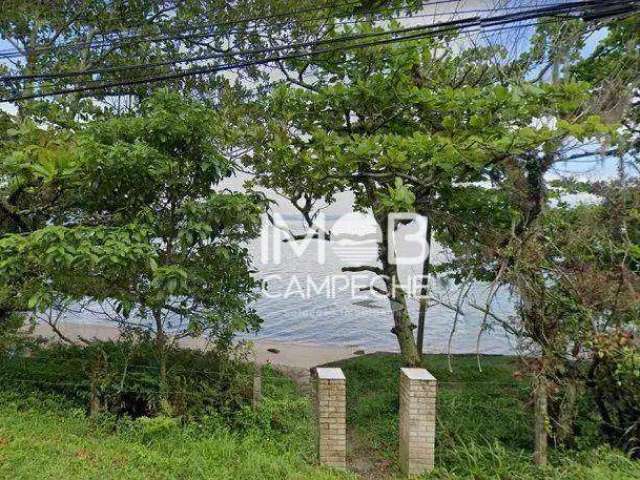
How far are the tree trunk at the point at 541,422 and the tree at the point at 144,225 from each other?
253 centimetres

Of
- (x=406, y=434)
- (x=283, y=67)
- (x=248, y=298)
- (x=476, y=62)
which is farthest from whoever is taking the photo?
(x=283, y=67)

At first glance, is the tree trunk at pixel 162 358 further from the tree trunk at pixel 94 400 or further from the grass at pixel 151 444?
the tree trunk at pixel 94 400

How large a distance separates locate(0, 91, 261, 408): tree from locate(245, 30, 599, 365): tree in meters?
0.75

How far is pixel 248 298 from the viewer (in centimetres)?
443

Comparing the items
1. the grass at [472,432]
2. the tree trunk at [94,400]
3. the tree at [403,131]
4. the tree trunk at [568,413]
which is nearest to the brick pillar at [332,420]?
the grass at [472,432]

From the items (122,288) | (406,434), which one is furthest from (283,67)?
(406,434)

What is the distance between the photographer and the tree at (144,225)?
3.52m

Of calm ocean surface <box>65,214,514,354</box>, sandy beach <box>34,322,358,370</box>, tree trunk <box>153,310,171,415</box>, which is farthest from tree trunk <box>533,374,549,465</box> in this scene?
sandy beach <box>34,322,358,370</box>

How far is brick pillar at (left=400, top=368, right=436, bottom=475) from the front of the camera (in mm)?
3414

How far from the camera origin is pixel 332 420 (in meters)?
3.51

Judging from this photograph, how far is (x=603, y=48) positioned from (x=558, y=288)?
139 inches

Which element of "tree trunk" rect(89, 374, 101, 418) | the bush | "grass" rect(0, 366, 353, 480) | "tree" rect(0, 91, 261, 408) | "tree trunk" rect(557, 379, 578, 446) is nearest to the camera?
"grass" rect(0, 366, 353, 480)

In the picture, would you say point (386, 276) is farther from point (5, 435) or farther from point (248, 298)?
point (5, 435)

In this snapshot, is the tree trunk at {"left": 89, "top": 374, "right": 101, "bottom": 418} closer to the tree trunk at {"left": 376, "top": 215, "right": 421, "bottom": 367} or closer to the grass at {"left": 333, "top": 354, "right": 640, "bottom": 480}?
the grass at {"left": 333, "top": 354, "right": 640, "bottom": 480}
